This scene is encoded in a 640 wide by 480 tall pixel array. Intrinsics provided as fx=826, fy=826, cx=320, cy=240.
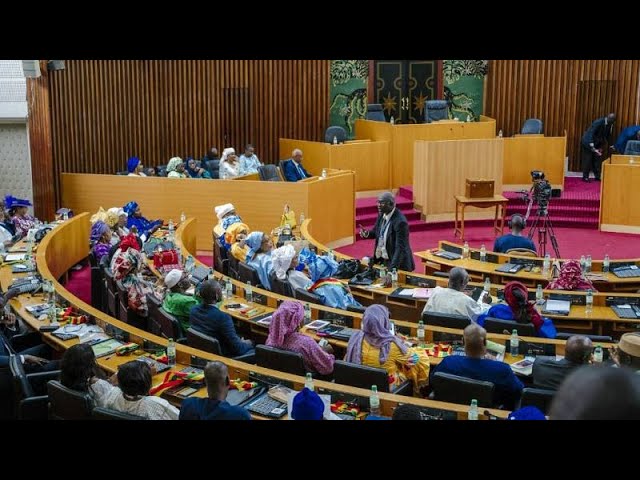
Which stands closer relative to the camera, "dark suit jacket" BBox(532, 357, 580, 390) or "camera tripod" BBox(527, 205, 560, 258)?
"dark suit jacket" BBox(532, 357, 580, 390)

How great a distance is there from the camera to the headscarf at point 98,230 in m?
10.0

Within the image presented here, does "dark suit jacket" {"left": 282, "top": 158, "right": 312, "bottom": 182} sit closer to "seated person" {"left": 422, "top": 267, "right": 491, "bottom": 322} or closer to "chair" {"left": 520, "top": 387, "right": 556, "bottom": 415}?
"seated person" {"left": 422, "top": 267, "right": 491, "bottom": 322}

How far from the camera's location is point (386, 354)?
5727 mm

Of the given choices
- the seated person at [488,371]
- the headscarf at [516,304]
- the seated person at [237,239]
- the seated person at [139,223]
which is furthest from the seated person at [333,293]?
the seated person at [139,223]

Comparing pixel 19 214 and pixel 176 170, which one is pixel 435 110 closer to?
pixel 176 170

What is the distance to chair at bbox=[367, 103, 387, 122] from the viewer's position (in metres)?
16.9

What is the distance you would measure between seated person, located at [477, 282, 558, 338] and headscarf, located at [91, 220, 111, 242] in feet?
17.1

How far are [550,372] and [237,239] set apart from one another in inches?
210

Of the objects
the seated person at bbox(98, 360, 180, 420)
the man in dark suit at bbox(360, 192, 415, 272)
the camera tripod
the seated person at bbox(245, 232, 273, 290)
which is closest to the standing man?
the camera tripod

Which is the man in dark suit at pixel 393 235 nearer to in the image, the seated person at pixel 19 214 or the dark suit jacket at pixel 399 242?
the dark suit jacket at pixel 399 242

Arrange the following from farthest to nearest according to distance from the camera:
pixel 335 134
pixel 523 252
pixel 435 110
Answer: pixel 435 110
pixel 335 134
pixel 523 252

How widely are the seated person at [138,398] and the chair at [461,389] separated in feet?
5.44

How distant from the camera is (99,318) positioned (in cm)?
689

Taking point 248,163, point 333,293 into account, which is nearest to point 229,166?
point 248,163
